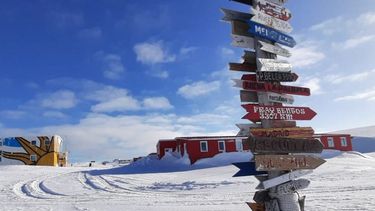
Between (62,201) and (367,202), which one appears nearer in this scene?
(367,202)

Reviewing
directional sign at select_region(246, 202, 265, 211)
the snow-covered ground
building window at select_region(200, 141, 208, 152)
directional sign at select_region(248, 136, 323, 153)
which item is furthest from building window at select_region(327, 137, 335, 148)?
directional sign at select_region(246, 202, 265, 211)

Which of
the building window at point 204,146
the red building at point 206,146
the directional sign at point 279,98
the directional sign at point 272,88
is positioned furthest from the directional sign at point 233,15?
the building window at point 204,146

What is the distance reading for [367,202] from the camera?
12211mm

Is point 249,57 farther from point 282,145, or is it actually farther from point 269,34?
point 282,145

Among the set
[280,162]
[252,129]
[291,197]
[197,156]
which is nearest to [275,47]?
[252,129]

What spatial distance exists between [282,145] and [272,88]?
4.00ft

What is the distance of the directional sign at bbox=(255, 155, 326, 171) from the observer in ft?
22.8

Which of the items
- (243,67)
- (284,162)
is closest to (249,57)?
(243,67)

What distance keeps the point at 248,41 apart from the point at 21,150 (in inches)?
1985

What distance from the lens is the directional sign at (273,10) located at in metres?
8.12

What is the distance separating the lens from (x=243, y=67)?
803 centimetres

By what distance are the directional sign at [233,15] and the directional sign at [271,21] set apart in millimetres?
220

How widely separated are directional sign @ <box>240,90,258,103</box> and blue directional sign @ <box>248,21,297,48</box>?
1225 mm

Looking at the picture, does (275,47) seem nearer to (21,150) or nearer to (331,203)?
(331,203)
